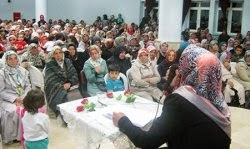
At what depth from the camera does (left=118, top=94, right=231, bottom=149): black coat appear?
5.80ft

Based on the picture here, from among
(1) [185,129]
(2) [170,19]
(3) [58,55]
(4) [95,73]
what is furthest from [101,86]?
(2) [170,19]

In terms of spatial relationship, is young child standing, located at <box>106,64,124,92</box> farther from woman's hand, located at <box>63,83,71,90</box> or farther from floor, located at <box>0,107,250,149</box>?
floor, located at <box>0,107,250,149</box>

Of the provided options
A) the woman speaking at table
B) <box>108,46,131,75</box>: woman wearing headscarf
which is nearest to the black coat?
the woman speaking at table

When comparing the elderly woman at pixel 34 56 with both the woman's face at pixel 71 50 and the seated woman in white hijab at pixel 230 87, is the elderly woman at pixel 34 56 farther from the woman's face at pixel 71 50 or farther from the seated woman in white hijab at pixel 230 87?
the seated woman in white hijab at pixel 230 87

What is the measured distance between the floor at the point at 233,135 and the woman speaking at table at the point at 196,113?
2.07 metres

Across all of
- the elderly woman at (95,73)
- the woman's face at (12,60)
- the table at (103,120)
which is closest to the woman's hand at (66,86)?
the elderly woman at (95,73)

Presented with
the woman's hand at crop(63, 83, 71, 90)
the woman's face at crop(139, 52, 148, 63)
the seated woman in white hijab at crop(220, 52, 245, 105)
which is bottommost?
the seated woman in white hijab at crop(220, 52, 245, 105)

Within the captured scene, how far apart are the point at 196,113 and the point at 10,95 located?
2.94 metres

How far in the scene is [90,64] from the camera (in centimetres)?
517

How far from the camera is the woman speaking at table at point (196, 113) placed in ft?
5.82

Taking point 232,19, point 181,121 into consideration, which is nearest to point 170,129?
point 181,121

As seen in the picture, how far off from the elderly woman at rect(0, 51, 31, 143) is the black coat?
264cm

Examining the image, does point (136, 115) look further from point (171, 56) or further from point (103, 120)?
point (171, 56)

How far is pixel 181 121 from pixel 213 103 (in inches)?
8.5
